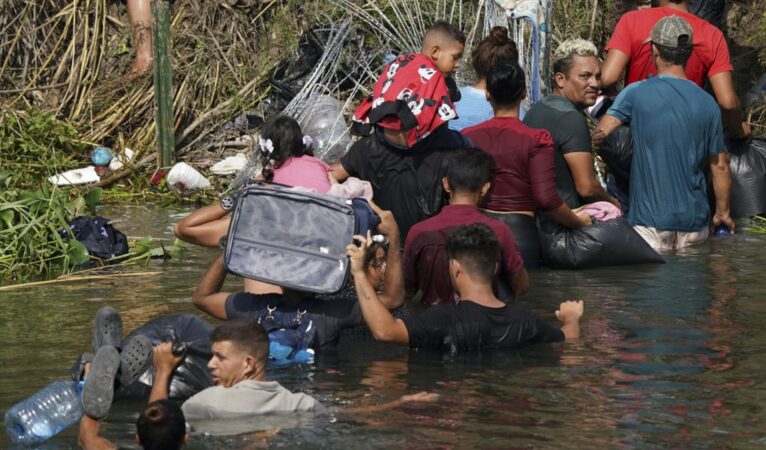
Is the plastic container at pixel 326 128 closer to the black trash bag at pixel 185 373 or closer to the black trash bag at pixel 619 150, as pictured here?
the black trash bag at pixel 619 150

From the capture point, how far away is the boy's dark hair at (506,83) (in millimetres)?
8453

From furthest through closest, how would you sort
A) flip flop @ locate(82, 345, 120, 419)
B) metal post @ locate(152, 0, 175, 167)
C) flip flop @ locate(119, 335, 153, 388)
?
metal post @ locate(152, 0, 175, 167) → flip flop @ locate(119, 335, 153, 388) → flip flop @ locate(82, 345, 120, 419)

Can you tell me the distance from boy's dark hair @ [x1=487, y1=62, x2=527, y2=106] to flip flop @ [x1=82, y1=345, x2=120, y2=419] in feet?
11.5

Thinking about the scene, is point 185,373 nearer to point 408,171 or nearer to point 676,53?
point 408,171

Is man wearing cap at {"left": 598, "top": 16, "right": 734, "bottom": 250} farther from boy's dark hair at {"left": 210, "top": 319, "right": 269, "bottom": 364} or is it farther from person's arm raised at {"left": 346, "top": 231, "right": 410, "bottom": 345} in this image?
boy's dark hair at {"left": 210, "top": 319, "right": 269, "bottom": 364}

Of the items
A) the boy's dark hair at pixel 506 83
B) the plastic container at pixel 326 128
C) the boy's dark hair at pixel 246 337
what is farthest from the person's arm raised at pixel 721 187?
the boy's dark hair at pixel 246 337

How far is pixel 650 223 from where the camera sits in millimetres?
10016

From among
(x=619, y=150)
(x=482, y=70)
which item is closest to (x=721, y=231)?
(x=619, y=150)

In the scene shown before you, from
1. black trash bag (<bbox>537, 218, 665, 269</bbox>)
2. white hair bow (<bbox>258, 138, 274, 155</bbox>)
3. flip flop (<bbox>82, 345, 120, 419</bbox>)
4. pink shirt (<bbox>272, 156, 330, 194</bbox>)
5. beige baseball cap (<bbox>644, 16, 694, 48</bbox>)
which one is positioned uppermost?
beige baseball cap (<bbox>644, 16, 694, 48</bbox>)

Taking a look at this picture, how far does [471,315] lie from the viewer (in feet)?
22.8

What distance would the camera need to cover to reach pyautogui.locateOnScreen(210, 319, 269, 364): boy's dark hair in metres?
6.05

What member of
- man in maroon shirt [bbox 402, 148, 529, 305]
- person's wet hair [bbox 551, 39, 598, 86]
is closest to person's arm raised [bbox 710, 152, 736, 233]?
person's wet hair [bbox 551, 39, 598, 86]

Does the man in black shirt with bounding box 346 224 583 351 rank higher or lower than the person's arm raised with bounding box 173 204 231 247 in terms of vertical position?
lower

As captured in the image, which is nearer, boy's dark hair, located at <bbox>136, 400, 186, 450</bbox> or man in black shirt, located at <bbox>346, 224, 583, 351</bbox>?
boy's dark hair, located at <bbox>136, 400, 186, 450</bbox>
